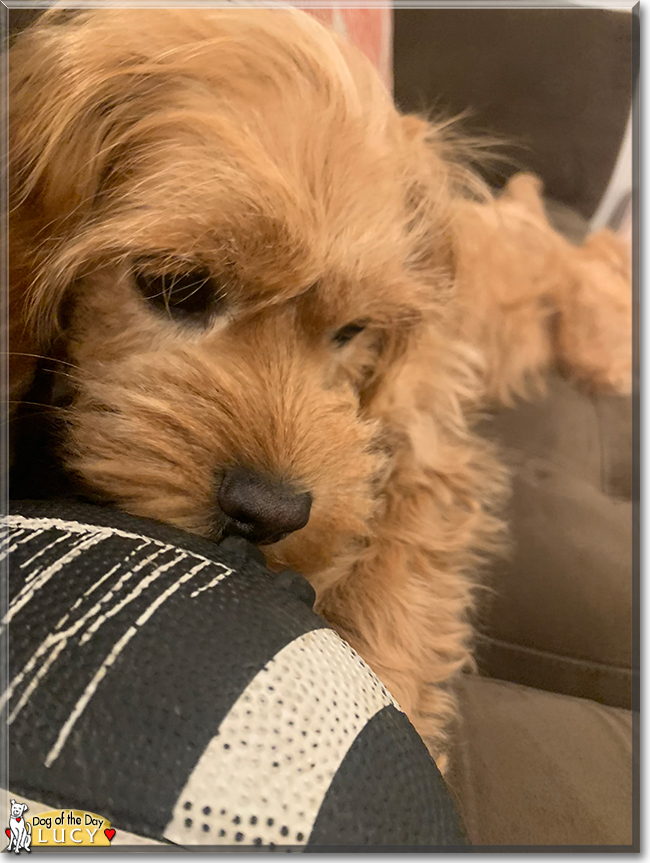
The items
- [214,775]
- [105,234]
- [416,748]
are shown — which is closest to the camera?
[214,775]

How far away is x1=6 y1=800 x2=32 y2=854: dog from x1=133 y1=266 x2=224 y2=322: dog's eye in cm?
61

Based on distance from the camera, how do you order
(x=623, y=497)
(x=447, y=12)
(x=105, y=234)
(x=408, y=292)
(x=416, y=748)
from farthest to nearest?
(x=447, y=12), (x=623, y=497), (x=408, y=292), (x=105, y=234), (x=416, y=748)

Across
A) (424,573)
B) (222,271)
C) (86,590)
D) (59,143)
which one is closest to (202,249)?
(222,271)

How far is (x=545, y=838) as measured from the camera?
88cm

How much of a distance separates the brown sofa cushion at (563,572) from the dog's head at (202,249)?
0.50 m

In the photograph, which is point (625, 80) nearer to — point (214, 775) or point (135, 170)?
point (135, 170)

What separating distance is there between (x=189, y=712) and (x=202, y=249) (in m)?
0.55

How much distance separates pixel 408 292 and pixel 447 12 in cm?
121

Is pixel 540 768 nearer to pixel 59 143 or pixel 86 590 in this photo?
pixel 86 590

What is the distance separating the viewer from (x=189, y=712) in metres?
0.49

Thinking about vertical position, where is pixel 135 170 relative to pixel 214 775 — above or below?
above

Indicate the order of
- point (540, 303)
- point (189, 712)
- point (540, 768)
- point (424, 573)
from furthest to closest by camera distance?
point (540, 303), point (424, 573), point (540, 768), point (189, 712)

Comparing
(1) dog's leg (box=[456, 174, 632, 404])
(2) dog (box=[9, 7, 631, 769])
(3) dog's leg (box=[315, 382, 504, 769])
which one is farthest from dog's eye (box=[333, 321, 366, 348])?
(1) dog's leg (box=[456, 174, 632, 404])

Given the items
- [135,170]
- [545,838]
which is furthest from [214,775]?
[135,170]
